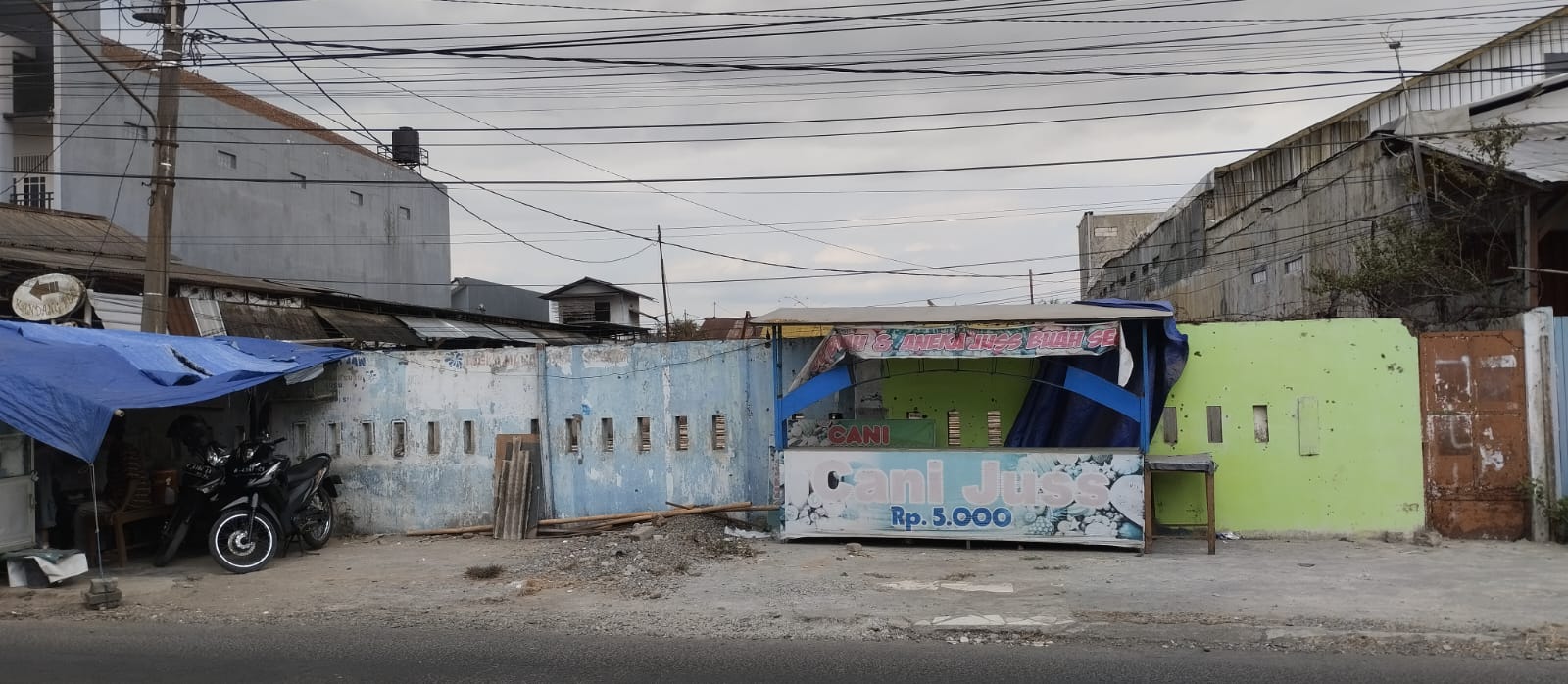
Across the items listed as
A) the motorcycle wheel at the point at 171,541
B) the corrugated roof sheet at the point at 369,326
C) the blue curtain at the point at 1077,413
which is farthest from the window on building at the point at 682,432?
the corrugated roof sheet at the point at 369,326

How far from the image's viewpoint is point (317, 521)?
11.7 m

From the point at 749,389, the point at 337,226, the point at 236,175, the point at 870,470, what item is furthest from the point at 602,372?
the point at 337,226

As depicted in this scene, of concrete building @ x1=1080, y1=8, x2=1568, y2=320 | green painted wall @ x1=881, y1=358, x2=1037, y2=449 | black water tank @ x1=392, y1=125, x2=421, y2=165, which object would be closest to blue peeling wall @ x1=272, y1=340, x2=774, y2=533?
green painted wall @ x1=881, y1=358, x2=1037, y2=449

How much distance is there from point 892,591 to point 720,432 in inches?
158

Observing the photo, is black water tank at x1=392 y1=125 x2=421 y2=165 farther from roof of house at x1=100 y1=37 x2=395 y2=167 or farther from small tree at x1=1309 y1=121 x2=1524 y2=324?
small tree at x1=1309 y1=121 x2=1524 y2=324

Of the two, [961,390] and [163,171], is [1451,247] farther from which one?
[163,171]

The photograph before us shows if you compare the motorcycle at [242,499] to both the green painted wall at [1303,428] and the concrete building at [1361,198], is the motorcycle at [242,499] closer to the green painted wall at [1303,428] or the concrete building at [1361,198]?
the green painted wall at [1303,428]

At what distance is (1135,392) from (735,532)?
16.1 feet

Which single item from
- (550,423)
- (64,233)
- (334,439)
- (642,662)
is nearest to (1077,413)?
(550,423)

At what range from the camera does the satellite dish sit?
13078 millimetres

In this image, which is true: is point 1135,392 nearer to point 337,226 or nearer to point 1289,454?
point 1289,454

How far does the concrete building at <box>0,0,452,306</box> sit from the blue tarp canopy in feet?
18.6

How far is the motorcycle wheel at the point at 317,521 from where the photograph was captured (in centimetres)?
1151

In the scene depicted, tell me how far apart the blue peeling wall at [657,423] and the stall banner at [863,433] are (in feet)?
1.46
